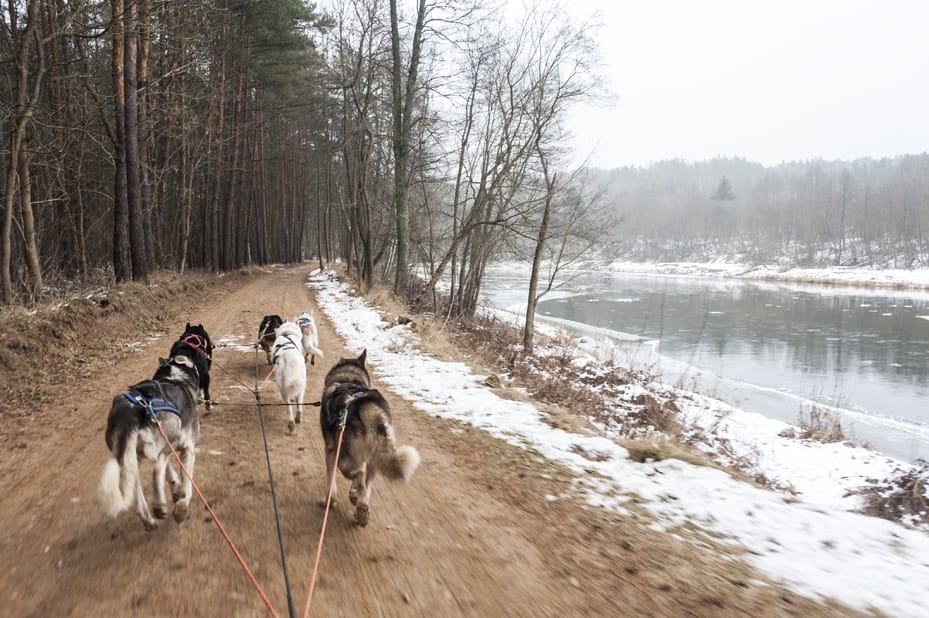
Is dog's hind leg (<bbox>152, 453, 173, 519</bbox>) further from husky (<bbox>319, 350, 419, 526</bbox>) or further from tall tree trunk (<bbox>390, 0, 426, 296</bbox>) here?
tall tree trunk (<bbox>390, 0, 426, 296</bbox>)

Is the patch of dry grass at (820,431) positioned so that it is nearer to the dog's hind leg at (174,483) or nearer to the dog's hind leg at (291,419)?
the dog's hind leg at (291,419)

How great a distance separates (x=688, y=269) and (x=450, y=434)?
72206 mm

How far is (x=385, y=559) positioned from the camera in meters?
3.42

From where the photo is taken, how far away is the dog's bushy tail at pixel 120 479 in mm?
2773

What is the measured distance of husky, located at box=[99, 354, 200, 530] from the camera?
113 inches

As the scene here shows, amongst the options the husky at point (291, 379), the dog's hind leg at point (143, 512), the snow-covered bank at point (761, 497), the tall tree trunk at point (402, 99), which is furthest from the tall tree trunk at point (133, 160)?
the dog's hind leg at point (143, 512)

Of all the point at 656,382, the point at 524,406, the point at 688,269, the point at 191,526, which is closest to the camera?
the point at 191,526

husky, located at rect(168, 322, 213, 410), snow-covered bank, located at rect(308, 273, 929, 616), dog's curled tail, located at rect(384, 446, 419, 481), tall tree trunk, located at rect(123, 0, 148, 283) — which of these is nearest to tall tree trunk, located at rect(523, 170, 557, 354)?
snow-covered bank, located at rect(308, 273, 929, 616)

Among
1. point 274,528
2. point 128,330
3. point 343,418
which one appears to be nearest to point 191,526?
point 274,528

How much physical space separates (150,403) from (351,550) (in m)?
1.71

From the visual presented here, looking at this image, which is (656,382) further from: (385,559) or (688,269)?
(688,269)

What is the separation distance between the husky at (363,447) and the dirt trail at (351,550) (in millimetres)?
379

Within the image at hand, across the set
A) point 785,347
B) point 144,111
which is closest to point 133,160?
point 144,111

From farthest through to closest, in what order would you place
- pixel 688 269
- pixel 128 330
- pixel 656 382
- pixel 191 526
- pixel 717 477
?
1. pixel 688 269
2. pixel 656 382
3. pixel 128 330
4. pixel 717 477
5. pixel 191 526
